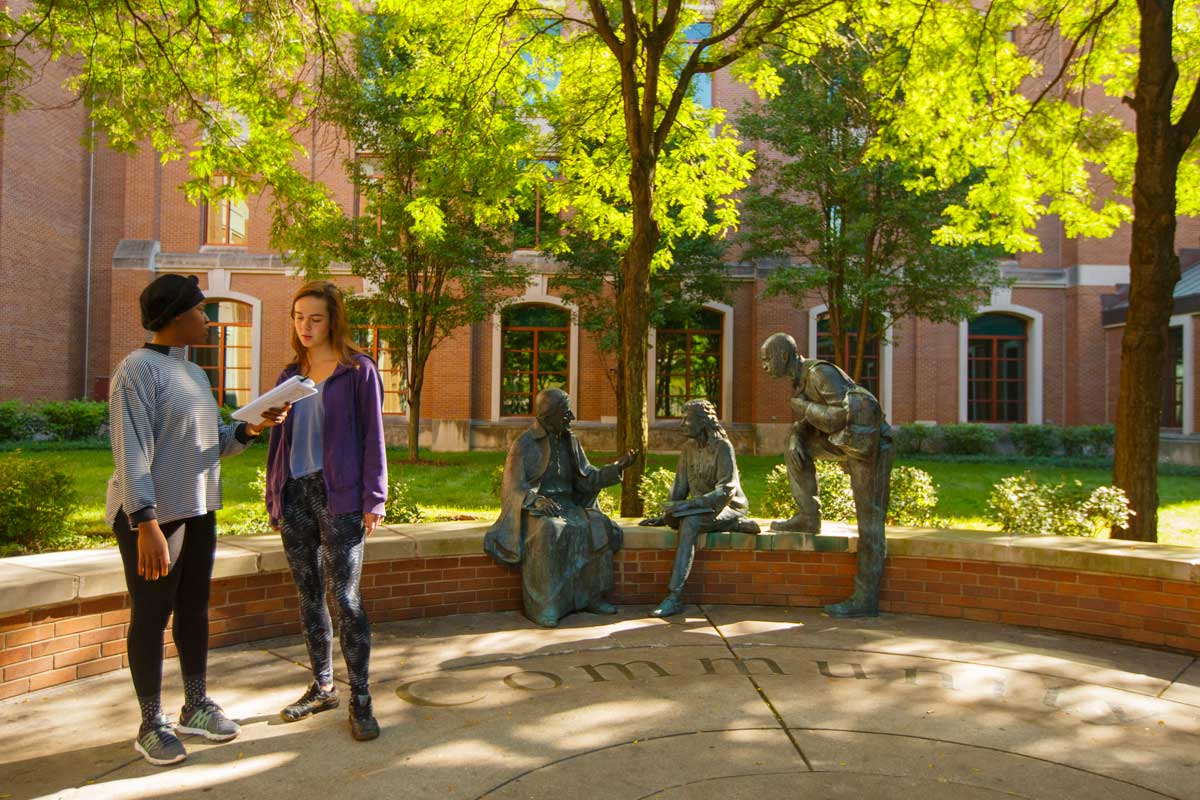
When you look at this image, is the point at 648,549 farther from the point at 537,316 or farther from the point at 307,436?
the point at 537,316

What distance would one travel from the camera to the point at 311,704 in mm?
3824

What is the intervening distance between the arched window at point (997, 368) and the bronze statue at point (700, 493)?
2161cm

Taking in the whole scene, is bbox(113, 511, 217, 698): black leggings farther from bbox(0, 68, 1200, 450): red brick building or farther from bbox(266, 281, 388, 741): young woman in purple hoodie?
bbox(0, 68, 1200, 450): red brick building

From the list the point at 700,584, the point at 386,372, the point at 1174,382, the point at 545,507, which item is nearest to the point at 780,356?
the point at 700,584

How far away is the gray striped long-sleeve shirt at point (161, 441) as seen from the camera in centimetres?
320

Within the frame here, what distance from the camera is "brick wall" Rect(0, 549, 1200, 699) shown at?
422 cm

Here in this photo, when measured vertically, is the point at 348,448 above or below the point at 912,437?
above

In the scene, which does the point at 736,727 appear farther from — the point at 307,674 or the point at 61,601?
the point at 61,601

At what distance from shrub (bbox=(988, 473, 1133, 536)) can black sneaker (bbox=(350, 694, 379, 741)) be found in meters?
5.68

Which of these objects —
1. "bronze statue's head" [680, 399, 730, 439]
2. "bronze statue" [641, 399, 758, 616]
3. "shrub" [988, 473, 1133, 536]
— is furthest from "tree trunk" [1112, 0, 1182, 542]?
"bronze statue's head" [680, 399, 730, 439]

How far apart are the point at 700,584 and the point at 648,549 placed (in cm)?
46

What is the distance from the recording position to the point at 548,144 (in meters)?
11.1

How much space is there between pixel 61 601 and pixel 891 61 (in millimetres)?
9784

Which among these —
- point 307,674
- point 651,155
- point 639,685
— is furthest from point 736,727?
point 651,155
